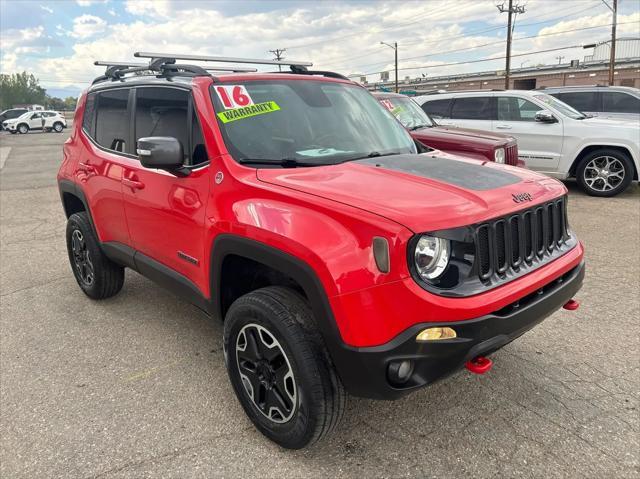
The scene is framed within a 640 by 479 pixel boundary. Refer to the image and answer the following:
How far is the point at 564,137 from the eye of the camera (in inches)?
339

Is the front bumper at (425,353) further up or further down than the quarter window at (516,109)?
further down

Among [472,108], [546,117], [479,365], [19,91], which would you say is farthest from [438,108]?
[19,91]

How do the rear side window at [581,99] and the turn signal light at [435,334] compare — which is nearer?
the turn signal light at [435,334]

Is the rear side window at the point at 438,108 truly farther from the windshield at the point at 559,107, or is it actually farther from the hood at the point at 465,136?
the hood at the point at 465,136

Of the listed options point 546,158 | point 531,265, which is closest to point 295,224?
point 531,265

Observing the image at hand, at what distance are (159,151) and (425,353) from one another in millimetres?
1794

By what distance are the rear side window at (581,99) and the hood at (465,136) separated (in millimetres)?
5672

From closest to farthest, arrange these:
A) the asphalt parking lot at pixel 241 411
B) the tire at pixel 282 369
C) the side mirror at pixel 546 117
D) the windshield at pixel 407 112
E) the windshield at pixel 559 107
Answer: the tire at pixel 282 369, the asphalt parking lot at pixel 241 411, the windshield at pixel 407 112, the side mirror at pixel 546 117, the windshield at pixel 559 107

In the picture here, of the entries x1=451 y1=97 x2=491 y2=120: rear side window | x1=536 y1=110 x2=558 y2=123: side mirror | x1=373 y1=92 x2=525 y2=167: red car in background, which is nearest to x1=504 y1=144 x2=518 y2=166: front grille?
x1=373 y1=92 x2=525 y2=167: red car in background

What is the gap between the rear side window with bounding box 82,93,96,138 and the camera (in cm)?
423

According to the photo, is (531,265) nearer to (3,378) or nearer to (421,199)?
(421,199)

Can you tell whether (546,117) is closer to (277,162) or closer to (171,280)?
(277,162)

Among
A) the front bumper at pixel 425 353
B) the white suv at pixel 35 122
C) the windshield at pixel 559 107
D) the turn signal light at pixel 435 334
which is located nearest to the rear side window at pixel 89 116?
the front bumper at pixel 425 353

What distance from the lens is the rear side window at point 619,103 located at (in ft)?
35.8
